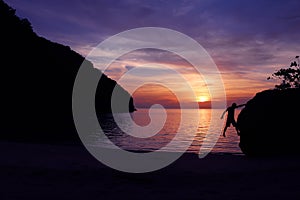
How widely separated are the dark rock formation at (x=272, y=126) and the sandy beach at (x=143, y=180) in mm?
1876

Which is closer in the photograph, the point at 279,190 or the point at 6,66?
the point at 279,190

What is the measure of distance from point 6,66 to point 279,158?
69797 millimetres

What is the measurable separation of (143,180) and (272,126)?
9089mm

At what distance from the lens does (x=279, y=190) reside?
8016 mm

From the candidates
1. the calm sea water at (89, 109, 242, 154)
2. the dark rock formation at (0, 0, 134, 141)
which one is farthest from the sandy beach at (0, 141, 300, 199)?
the dark rock formation at (0, 0, 134, 141)

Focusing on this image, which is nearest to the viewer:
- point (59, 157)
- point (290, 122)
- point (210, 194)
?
point (210, 194)

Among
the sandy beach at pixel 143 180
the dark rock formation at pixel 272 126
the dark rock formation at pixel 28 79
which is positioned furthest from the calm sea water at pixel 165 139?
the dark rock formation at pixel 28 79

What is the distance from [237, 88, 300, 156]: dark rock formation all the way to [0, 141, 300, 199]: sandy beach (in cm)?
188

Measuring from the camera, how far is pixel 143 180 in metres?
9.47

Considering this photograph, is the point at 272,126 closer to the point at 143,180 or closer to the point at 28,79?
the point at 143,180

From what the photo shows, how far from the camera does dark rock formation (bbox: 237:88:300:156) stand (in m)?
15.1

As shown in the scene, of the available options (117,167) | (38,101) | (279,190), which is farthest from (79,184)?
(38,101)

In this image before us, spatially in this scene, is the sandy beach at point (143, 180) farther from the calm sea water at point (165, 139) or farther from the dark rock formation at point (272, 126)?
the calm sea water at point (165, 139)

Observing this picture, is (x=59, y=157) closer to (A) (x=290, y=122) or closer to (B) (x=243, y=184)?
(B) (x=243, y=184)
